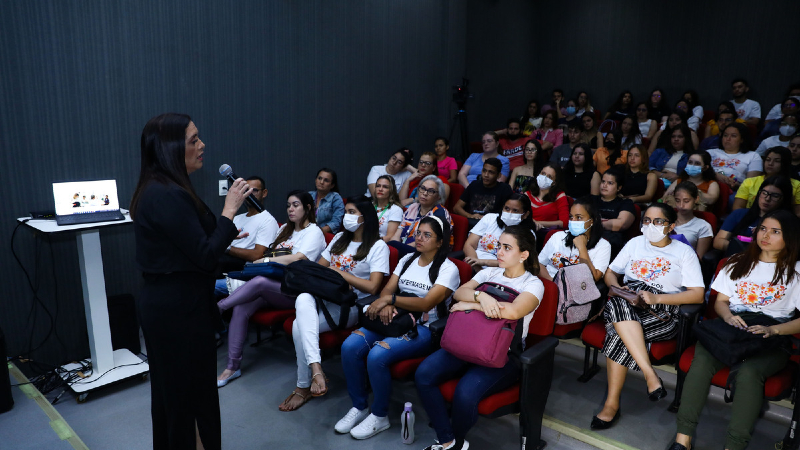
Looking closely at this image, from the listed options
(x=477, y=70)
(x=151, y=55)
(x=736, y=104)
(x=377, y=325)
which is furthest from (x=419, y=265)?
(x=736, y=104)

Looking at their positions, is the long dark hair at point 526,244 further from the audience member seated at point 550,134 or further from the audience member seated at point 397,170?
the audience member seated at point 550,134

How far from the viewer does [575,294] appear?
2.96 metres

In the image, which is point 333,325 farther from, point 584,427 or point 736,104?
point 736,104

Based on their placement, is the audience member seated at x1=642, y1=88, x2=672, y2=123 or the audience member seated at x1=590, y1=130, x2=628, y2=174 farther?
the audience member seated at x1=642, y1=88, x2=672, y2=123

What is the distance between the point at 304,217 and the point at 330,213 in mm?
710

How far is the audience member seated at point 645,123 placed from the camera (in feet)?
21.8

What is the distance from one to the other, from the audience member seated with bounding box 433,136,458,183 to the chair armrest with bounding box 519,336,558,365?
11.6 feet

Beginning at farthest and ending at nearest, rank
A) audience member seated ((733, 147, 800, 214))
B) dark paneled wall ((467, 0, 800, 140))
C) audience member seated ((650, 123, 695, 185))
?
dark paneled wall ((467, 0, 800, 140)), audience member seated ((650, 123, 695, 185)), audience member seated ((733, 147, 800, 214))

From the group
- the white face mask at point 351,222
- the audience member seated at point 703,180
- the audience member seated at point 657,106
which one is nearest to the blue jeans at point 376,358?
the white face mask at point 351,222

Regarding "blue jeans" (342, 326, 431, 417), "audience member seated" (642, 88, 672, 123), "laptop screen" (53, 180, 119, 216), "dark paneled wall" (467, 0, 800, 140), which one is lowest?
"blue jeans" (342, 326, 431, 417)

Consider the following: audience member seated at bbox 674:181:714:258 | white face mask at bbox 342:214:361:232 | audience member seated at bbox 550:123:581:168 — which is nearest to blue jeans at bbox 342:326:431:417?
white face mask at bbox 342:214:361:232

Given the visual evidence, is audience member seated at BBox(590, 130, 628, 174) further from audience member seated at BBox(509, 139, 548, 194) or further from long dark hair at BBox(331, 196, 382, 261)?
long dark hair at BBox(331, 196, 382, 261)

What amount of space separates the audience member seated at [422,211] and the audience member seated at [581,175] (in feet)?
4.89

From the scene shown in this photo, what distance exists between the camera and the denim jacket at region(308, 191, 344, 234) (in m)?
4.55
